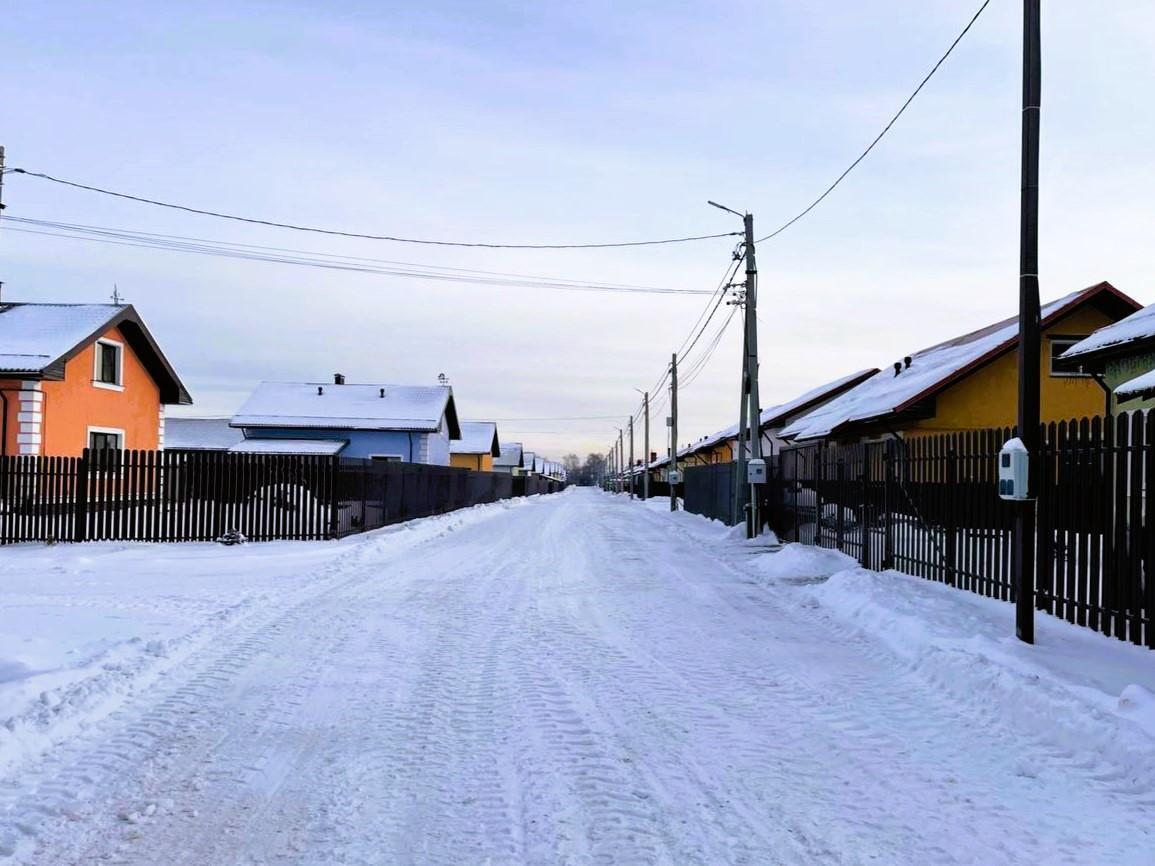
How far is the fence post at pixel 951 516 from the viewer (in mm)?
10227

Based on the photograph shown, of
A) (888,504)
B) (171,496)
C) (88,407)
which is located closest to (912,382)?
(888,504)

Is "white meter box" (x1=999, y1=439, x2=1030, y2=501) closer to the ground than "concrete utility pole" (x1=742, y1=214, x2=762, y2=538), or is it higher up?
closer to the ground

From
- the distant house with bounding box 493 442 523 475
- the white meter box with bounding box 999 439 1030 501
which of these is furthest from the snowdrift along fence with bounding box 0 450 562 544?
the distant house with bounding box 493 442 523 475

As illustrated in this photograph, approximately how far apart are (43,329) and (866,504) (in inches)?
892

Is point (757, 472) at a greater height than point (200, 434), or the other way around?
point (200, 434)

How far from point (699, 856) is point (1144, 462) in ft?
17.2

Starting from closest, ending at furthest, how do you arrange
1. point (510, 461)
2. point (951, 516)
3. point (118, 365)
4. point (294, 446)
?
point (951, 516), point (118, 365), point (294, 446), point (510, 461)

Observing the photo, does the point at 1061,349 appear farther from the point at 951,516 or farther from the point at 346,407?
the point at 346,407

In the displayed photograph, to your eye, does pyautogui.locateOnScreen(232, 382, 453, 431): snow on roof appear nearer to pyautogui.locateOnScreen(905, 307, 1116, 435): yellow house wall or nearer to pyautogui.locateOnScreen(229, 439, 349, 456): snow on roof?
pyautogui.locateOnScreen(229, 439, 349, 456): snow on roof

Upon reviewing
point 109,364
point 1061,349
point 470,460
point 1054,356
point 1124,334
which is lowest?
point 470,460

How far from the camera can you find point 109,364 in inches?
1035

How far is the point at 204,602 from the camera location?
9539mm

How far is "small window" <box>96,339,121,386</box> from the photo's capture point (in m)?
25.5

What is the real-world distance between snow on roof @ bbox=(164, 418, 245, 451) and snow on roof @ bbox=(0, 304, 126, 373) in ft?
93.9
